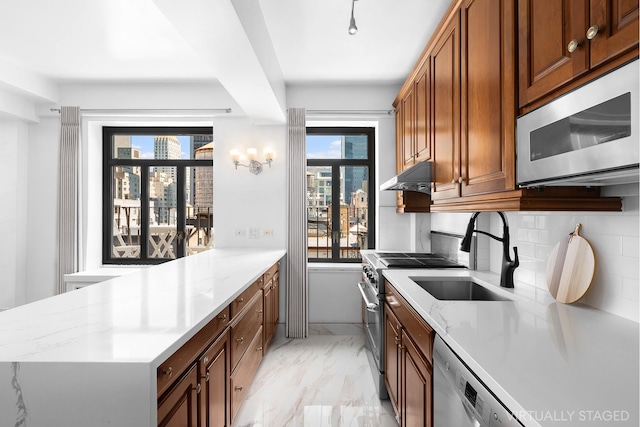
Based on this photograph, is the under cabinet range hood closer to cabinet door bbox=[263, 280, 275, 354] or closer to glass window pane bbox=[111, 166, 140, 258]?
cabinet door bbox=[263, 280, 275, 354]

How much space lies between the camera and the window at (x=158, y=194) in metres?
3.99

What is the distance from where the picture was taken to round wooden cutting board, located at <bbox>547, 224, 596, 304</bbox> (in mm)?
1302

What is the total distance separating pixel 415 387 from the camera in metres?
1.50

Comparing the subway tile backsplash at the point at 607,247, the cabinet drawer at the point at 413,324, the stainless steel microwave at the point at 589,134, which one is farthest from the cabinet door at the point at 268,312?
the stainless steel microwave at the point at 589,134

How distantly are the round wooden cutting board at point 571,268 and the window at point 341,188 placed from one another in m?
2.46

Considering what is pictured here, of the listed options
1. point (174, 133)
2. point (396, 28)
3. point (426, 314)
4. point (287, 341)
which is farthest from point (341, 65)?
point (287, 341)

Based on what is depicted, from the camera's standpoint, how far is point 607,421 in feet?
2.02

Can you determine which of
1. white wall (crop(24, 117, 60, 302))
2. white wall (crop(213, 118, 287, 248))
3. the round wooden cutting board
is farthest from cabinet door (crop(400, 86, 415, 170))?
white wall (crop(24, 117, 60, 302))

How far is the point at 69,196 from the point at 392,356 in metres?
3.73

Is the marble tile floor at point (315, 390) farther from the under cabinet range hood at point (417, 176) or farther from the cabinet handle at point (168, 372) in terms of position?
the under cabinet range hood at point (417, 176)

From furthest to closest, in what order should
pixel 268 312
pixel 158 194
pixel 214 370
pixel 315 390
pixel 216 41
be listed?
pixel 158 194, pixel 268 312, pixel 315 390, pixel 216 41, pixel 214 370

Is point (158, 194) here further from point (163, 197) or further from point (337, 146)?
point (337, 146)

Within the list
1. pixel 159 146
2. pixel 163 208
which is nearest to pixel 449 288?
pixel 163 208

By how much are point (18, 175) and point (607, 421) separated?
4.90 meters
